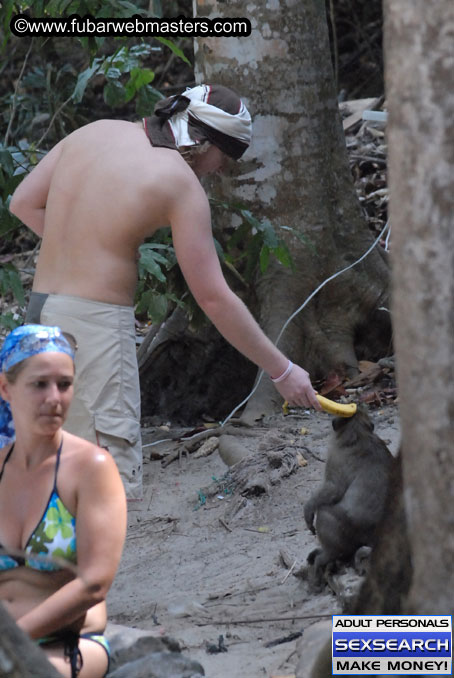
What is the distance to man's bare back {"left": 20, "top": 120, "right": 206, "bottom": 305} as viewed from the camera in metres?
3.87

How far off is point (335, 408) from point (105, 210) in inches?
49.5

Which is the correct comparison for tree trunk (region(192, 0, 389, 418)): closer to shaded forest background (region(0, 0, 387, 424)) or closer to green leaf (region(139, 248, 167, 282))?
shaded forest background (region(0, 0, 387, 424))

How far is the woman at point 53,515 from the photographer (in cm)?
285

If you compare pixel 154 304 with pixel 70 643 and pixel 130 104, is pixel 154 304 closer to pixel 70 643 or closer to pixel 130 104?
pixel 70 643

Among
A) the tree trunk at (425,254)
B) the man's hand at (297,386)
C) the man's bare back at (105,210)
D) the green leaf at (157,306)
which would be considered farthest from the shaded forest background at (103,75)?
the tree trunk at (425,254)

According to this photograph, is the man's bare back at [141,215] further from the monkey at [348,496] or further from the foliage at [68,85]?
the foliage at [68,85]

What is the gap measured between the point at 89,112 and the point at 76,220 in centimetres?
752

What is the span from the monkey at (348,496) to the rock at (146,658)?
1101mm

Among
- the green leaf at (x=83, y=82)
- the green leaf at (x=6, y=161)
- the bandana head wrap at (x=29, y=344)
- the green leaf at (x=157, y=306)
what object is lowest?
the green leaf at (x=157, y=306)

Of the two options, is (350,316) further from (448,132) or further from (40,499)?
(448,132)

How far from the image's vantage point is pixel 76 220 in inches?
156

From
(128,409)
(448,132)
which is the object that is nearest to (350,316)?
(128,409)

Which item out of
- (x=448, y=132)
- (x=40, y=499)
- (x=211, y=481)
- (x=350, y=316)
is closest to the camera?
(x=448, y=132)

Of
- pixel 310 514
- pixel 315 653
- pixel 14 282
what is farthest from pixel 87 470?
pixel 14 282
